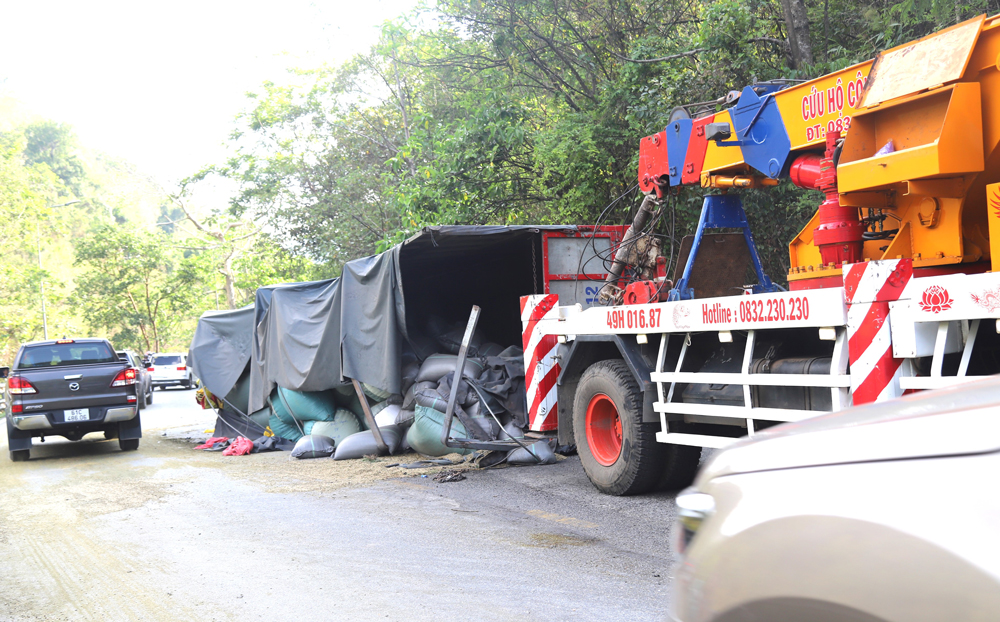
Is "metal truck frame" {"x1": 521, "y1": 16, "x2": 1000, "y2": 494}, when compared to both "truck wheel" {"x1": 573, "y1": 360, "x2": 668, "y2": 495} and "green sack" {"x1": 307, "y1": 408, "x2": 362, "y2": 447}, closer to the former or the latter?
"truck wheel" {"x1": 573, "y1": 360, "x2": 668, "y2": 495}

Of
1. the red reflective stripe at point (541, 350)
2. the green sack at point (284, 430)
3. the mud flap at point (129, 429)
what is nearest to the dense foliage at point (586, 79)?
the red reflective stripe at point (541, 350)

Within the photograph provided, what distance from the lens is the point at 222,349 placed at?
13773 mm

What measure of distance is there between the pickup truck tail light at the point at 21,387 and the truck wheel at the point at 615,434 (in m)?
8.56

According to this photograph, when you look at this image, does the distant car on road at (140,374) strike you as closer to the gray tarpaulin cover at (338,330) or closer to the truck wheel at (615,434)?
the gray tarpaulin cover at (338,330)

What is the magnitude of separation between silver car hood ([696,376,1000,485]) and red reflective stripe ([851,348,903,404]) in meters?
2.87

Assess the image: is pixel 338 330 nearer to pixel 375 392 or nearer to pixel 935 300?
pixel 375 392

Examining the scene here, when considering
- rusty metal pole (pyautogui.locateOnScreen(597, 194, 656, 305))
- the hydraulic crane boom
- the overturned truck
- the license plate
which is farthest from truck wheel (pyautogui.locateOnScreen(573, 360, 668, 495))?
the license plate

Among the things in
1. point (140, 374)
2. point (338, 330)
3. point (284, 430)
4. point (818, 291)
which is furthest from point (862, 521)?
point (140, 374)

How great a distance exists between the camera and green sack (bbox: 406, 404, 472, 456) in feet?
31.7

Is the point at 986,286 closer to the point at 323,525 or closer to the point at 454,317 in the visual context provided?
the point at 323,525

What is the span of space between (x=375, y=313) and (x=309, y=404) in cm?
204

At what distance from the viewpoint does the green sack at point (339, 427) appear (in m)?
11.2

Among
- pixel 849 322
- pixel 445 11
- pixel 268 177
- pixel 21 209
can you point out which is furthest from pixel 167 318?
pixel 849 322

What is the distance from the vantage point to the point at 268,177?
2738 cm
